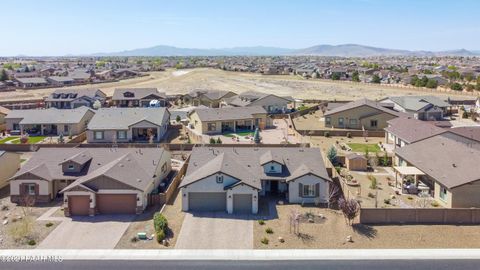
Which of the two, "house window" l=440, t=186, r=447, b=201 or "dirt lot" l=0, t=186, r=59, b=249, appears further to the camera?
"house window" l=440, t=186, r=447, b=201

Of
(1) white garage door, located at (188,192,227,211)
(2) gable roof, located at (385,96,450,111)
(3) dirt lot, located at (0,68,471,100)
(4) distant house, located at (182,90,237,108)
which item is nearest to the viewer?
(1) white garage door, located at (188,192,227,211)

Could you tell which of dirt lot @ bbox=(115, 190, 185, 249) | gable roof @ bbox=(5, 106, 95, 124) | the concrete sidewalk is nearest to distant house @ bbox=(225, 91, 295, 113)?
gable roof @ bbox=(5, 106, 95, 124)

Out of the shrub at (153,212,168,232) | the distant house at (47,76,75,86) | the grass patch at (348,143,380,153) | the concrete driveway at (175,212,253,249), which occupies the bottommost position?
the concrete driveway at (175,212,253,249)

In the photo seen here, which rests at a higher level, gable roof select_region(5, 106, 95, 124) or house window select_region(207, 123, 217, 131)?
gable roof select_region(5, 106, 95, 124)

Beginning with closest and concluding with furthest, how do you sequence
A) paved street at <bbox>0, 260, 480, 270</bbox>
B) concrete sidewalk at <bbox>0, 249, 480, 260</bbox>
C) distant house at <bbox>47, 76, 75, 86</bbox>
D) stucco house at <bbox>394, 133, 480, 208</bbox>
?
paved street at <bbox>0, 260, 480, 270</bbox>, concrete sidewalk at <bbox>0, 249, 480, 260</bbox>, stucco house at <bbox>394, 133, 480, 208</bbox>, distant house at <bbox>47, 76, 75, 86</bbox>

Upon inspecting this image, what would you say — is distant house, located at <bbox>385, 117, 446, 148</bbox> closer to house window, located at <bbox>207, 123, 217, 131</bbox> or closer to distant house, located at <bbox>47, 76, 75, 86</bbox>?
house window, located at <bbox>207, 123, 217, 131</bbox>
